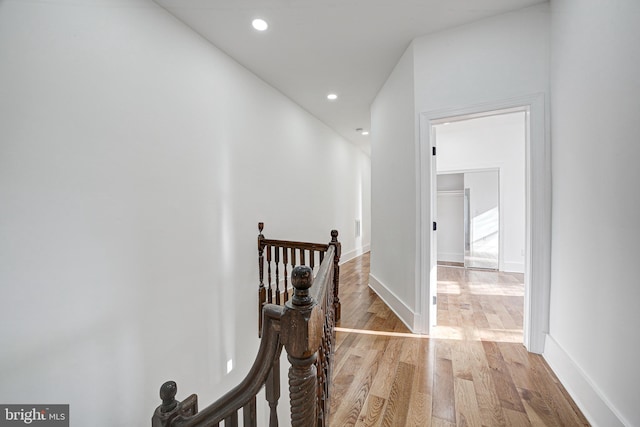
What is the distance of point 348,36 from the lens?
238 cm

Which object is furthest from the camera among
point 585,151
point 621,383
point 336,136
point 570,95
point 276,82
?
point 336,136

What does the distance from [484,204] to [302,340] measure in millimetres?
→ 5363

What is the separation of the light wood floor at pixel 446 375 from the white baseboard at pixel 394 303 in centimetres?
8

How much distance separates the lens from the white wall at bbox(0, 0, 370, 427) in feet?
4.42

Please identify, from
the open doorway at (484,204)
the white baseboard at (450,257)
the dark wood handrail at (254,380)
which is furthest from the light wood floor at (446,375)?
the white baseboard at (450,257)

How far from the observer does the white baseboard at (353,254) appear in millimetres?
5665

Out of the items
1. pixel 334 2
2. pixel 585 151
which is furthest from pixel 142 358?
pixel 585 151

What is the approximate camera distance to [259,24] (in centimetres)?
222

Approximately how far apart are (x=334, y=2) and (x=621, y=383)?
2.87 m

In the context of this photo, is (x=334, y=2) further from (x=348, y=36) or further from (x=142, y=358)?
(x=142, y=358)

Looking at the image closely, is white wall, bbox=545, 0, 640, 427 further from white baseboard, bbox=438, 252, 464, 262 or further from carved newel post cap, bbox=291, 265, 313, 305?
white baseboard, bbox=438, 252, 464, 262

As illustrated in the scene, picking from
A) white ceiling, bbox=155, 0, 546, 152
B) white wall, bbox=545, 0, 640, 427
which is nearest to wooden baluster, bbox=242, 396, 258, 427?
white wall, bbox=545, 0, 640, 427

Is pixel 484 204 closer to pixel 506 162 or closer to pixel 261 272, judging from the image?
pixel 506 162

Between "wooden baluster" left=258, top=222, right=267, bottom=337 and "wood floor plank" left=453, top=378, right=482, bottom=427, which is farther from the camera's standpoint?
"wooden baluster" left=258, top=222, right=267, bottom=337
